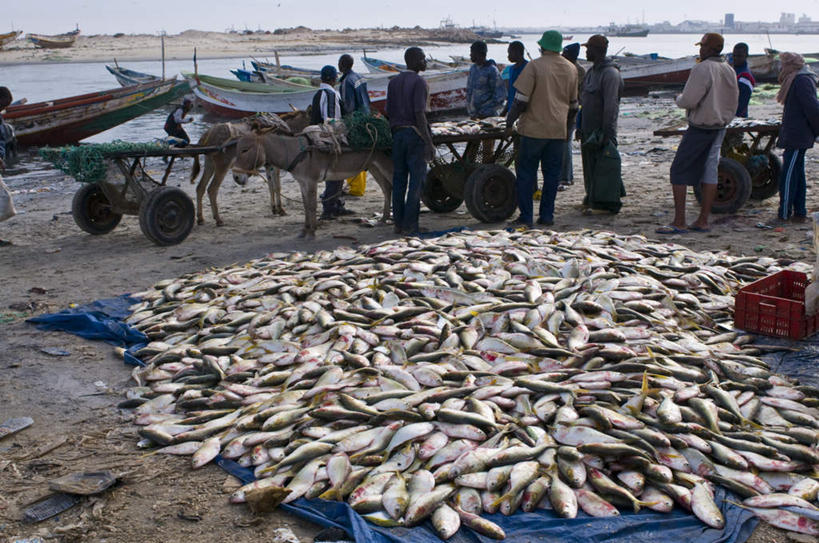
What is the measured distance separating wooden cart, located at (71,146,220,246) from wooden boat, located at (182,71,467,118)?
548 inches

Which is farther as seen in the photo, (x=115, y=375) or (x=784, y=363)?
(x=115, y=375)

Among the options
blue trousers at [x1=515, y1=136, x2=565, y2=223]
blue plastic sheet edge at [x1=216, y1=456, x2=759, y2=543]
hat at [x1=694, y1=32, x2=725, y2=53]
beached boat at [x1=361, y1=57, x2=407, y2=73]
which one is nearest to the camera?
blue plastic sheet edge at [x1=216, y1=456, x2=759, y2=543]

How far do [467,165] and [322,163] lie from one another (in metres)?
2.10

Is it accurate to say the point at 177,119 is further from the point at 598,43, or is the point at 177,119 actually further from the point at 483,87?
the point at 598,43

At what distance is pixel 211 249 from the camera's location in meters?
8.85

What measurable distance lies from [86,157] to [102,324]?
3.11 meters

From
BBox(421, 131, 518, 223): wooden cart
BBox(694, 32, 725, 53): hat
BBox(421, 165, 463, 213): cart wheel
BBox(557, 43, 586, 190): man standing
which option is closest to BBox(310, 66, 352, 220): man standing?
BBox(421, 165, 463, 213): cart wheel

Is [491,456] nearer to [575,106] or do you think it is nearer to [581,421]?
[581,421]

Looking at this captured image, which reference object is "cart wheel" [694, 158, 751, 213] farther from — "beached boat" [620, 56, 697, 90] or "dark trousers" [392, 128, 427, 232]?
"beached boat" [620, 56, 697, 90]

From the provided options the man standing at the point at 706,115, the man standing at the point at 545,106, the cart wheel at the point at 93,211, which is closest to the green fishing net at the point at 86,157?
the cart wheel at the point at 93,211

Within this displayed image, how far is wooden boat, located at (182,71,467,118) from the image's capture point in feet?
75.7

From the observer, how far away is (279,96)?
2308cm

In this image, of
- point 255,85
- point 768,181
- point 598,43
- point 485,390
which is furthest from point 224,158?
point 255,85

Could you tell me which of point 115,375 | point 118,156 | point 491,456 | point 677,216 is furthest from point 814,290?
point 118,156
